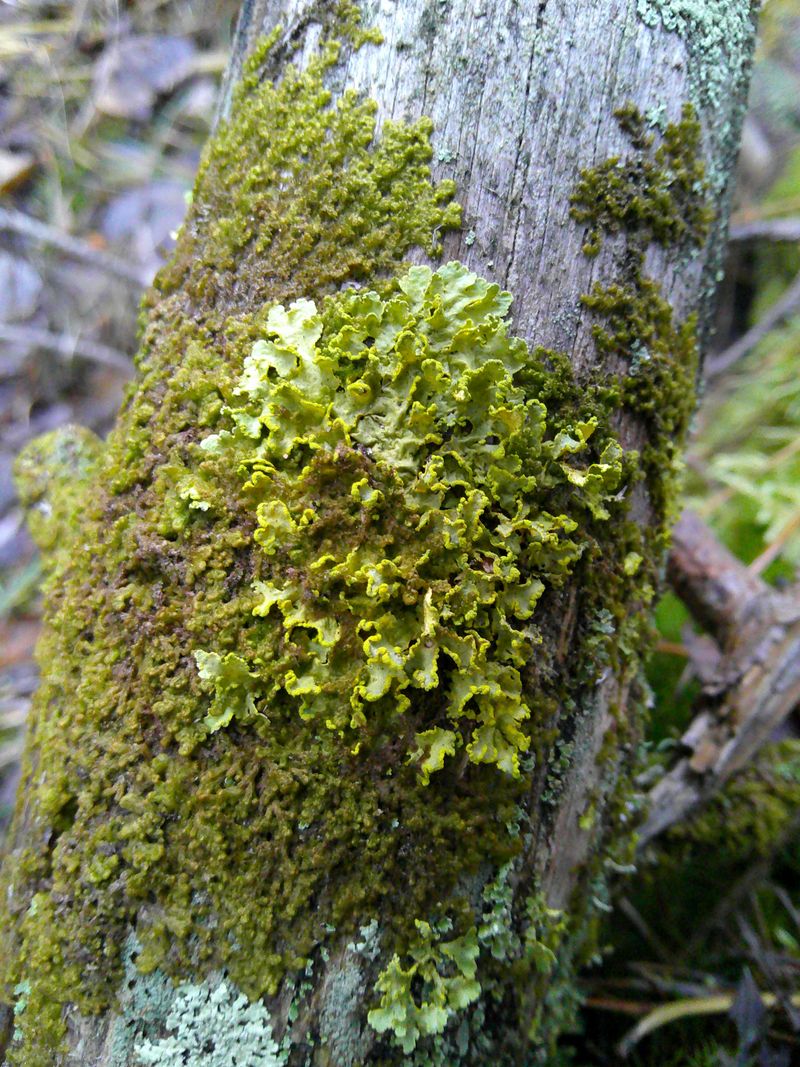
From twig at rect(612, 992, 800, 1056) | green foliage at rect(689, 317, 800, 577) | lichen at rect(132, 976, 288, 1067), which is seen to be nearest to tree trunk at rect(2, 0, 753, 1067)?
lichen at rect(132, 976, 288, 1067)

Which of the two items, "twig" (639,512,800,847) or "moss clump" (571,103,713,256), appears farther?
"twig" (639,512,800,847)

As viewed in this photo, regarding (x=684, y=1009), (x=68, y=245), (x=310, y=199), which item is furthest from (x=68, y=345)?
(x=684, y=1009)

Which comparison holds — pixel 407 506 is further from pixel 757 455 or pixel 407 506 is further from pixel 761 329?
pixel 761 329

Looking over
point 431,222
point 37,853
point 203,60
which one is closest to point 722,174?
point 431,222

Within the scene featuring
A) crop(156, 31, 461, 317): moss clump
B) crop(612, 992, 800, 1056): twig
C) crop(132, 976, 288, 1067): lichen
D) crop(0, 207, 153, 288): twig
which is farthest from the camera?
crop(0, 207, 153, 288): twig

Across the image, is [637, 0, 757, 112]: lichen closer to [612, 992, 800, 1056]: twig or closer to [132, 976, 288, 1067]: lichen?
Result: [132, 976, 288, 1067]: lichen

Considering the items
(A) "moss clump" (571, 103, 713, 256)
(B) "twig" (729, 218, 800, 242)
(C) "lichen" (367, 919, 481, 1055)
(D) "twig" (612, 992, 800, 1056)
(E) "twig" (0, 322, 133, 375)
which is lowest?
(D) "twig" (612, 992, 800, 1056)

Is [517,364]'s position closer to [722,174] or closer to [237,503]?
[237,503]
